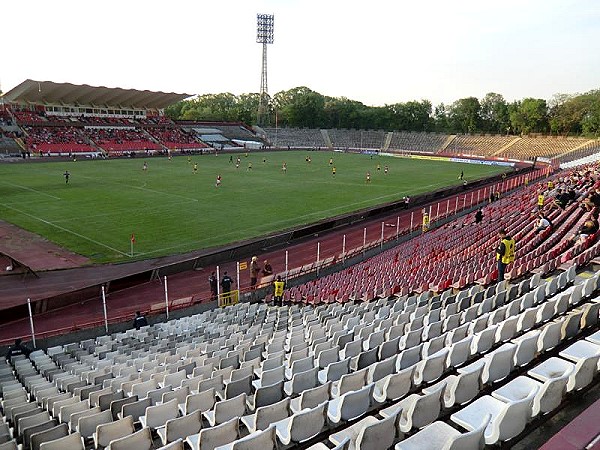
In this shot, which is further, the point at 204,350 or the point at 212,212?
the point at 212,212

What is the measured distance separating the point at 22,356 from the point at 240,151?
87.5m

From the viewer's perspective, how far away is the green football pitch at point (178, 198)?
3122 centimetres

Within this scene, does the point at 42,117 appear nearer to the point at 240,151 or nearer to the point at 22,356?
the point at 240,151

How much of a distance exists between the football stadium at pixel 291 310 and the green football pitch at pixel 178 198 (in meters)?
0.31

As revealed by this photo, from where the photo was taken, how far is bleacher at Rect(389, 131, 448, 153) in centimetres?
11675

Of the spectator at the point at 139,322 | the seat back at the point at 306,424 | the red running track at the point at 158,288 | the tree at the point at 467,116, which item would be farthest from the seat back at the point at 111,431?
the tree at the point at 467,116

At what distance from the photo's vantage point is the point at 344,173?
65062mm

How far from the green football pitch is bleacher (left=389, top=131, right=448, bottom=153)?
4248 cm

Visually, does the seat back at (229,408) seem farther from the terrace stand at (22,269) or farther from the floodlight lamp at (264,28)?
the floodlight lamp at (264,28)

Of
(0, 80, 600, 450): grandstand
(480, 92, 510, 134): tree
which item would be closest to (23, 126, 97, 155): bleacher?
(0, 80, 600, 450): grandstand

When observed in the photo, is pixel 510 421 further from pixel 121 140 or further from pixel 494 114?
pixel 494 114

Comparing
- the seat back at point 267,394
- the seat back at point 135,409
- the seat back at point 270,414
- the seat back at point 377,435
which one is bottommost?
the seat back at point 135,409

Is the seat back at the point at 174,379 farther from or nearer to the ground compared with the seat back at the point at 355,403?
nearer to the ground

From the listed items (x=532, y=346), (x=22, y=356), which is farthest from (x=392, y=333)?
(x=22, y=356)
